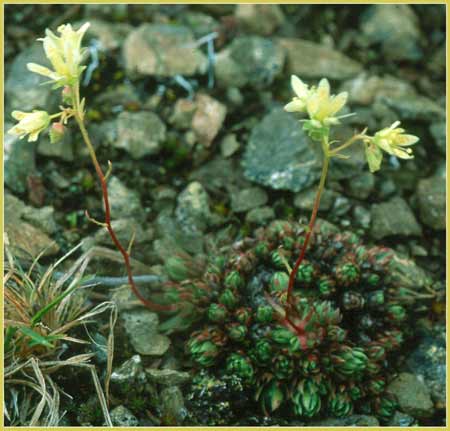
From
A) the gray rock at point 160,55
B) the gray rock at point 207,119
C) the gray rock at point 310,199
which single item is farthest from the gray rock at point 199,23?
the gray rock at point 310,199

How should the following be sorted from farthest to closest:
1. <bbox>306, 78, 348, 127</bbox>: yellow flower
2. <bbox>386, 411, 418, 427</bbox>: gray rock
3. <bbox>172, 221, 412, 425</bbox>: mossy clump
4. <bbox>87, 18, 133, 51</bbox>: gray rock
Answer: <bbox>87, 18, 133, 51</bbox>: gray rock, <bbox>386, 411, 418, 427</bbox>: gray rock, <bbox>172, 221, 412, 425</bbox>: mossy clump, <bbox>306, 78, 348, 127</bbox>: yellow flower

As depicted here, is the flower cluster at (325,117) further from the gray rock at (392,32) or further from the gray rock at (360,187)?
the gray rock at (392,32)

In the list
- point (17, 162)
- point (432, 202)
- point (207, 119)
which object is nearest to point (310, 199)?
point (432, 202)

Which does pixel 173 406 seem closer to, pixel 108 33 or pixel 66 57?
pixel 66 57

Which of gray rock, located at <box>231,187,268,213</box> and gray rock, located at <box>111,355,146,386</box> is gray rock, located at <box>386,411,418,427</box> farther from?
gray rock, located at <box>231,187,268,213</box>

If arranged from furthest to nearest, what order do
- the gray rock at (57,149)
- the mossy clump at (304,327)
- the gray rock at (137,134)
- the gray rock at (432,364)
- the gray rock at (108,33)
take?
the gray rock at (108,33) < the gray rock at (137,134) < the gray rock at (57,149) < the gray rock at (432,364) < the mossy clump at (304,327)

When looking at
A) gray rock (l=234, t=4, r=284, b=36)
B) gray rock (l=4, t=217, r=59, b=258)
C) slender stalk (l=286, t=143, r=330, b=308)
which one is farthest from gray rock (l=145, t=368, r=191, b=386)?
gray rock (l=234, t=4, r=284, b=36)
